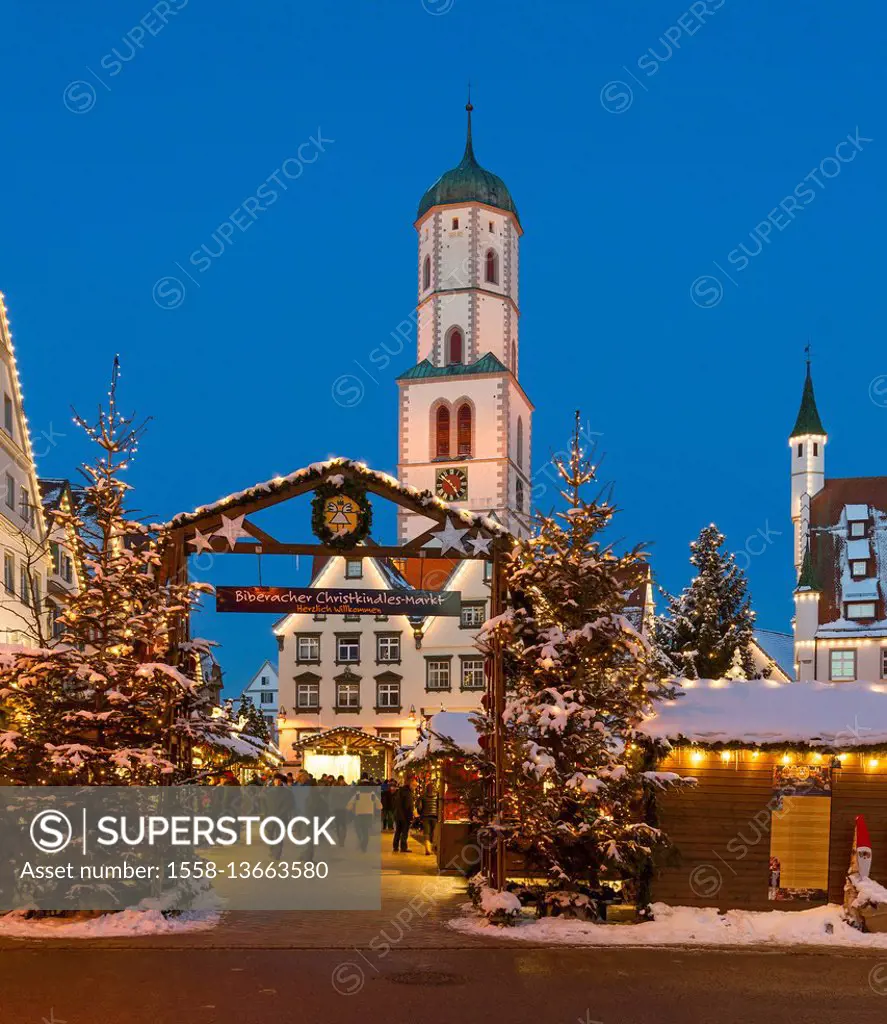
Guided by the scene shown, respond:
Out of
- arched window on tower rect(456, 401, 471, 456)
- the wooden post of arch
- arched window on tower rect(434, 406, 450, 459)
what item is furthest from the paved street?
arched window on tower rect(434, 406, 450, 459)

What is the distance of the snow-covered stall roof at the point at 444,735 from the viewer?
24614 millimetres

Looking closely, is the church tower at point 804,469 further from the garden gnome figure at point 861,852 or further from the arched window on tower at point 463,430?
the garden gnome figure at point 861,852

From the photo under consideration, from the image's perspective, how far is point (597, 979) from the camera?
1405 centimetres

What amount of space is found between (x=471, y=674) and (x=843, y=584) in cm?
1630

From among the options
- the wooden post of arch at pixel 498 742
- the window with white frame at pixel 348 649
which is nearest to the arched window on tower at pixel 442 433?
the window with white frame at pixel 348 649

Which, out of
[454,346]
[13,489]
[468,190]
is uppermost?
[468,190]

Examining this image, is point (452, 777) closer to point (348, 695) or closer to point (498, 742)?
point (498, 742)

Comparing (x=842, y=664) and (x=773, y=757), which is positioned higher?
(x=842, y=664)

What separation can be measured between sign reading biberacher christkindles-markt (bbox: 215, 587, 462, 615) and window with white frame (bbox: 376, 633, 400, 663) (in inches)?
1466

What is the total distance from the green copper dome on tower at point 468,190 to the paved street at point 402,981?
2414 inches

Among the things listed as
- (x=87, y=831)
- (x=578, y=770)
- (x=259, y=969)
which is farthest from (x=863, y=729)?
(x=87, y=831)

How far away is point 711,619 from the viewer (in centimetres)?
4097

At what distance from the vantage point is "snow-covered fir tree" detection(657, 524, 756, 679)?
132 ft

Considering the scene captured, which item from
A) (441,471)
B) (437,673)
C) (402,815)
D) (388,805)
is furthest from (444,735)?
(441,471)
